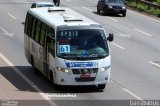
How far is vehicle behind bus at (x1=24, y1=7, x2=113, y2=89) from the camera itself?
2053 centimetres

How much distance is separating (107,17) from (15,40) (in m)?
16.4

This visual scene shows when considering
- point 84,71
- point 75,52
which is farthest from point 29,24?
point 84,71

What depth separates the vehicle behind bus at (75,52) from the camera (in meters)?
20.5

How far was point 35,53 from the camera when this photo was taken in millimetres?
23781

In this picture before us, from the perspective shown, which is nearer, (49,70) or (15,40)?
(49,70)

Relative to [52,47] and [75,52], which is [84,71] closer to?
[75,52]

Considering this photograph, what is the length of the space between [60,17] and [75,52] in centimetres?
226

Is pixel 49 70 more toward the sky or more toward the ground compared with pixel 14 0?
more toward the sky

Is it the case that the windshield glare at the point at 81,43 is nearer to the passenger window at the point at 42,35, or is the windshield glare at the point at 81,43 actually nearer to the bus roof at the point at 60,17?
the bus roof at the point at 60,17

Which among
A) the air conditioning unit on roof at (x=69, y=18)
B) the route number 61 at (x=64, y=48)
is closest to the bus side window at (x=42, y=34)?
the air conditioning unit on roof at (x=69, y=18)

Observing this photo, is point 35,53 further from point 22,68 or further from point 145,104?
point 145,104

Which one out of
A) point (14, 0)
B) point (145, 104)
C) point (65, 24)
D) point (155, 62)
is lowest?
point (14, 0)

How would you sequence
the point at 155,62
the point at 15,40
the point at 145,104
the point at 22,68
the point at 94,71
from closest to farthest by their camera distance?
the point at 145,104 → the point at 94,71 → the point at 22,68 → the point at 155,62 → the point at 15,40

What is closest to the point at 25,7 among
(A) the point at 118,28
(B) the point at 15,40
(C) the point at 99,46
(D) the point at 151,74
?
(A) the point at 118,28
